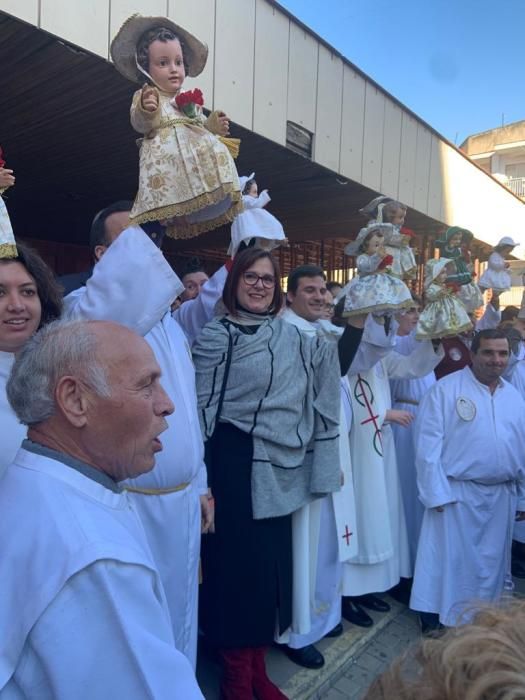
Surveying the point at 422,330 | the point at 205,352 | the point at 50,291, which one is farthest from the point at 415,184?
the point at 50,291

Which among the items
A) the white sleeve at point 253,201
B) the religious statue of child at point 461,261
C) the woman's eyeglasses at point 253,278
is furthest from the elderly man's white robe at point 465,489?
the white sleeve at point 253,201

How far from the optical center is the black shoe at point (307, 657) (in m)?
3.10

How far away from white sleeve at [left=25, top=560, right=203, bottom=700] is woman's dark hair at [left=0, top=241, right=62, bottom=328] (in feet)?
4.16

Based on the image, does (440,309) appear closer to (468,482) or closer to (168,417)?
(468,482)

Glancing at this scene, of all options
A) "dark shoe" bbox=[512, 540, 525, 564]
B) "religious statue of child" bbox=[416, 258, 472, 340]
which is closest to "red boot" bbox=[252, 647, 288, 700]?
"religious statue of child" bbox=[416, 258, 472, 340]

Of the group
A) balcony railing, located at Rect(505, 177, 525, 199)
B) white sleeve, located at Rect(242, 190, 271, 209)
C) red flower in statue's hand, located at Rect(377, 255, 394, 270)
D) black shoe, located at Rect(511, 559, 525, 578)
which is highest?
balcony railing, located at Rect(505, 177, 525, 199)

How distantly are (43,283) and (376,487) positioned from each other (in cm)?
250

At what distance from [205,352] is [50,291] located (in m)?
0.87

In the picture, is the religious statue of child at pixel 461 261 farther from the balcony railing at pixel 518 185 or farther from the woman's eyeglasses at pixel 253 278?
the balcony railing at pixel 518 185

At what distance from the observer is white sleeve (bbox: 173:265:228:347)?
2.96 m

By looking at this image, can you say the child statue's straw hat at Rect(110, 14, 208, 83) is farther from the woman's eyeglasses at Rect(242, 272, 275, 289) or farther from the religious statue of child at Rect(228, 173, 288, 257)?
the woman's eyeglasses at Rect(242, 272, 275, 289)

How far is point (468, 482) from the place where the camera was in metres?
3.73

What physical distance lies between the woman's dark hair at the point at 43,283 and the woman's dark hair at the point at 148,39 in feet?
2.73

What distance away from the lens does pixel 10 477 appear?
112 centimetres
